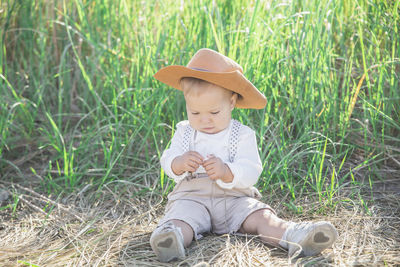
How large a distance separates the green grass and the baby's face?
0.51 metres

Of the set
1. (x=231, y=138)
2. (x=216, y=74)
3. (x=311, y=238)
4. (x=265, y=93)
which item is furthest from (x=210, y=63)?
(x=265, y=93)

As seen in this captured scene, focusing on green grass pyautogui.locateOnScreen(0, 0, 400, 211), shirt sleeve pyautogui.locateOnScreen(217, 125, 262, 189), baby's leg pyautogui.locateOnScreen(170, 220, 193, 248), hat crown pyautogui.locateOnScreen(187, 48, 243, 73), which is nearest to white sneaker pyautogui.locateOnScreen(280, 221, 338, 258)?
shirt sleeve pyautogui.locateOnScreen(217, 125, 262, 189)

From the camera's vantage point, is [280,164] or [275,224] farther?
[280,164]

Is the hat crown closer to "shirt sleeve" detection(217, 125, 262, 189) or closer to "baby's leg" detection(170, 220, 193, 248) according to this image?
"shirt sleeve" detection(217, 125, 262, 189)

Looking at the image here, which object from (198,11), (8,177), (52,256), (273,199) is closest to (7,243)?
(52,256)

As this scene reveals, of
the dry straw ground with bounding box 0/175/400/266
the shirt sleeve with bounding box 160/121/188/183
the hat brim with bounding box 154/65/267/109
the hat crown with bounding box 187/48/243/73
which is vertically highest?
the hat crown with bounding box 187/48/243/73

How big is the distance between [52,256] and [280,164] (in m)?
1.21

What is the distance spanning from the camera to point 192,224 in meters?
2.04

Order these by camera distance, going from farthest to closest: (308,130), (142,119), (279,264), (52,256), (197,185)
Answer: (142,119), (308,130), (197,185), (52,256), (279,264)

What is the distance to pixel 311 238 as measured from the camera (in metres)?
1.88

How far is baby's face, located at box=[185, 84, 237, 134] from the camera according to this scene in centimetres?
202

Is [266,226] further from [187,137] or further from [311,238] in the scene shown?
[187,137]

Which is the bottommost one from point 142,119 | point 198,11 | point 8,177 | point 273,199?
point 8,177

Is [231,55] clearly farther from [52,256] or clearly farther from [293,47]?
[52,256]
